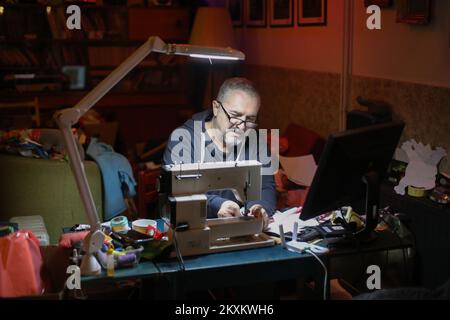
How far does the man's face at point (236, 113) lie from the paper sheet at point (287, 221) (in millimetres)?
382

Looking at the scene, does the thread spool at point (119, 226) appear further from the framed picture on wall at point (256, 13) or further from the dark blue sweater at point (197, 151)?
the framed picture on wall at point (256, 13)

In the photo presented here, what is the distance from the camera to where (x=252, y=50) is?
5.45 meters

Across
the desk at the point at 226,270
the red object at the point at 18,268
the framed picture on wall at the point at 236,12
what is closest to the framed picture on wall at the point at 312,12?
the framed picture on wall at the point at 236,12

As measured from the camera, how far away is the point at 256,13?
5293 mm

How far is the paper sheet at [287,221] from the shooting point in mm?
2453

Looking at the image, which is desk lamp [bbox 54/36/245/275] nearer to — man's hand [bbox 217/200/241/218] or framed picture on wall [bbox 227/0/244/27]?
man's hand [bbox 217/200/241/218]

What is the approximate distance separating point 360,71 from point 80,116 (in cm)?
228

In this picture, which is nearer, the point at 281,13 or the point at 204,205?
the point at 204,205

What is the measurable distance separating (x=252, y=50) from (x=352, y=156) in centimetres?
346

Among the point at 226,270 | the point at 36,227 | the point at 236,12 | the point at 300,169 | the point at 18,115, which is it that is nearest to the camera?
the point at 226,270

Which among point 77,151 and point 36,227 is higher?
point 77,151

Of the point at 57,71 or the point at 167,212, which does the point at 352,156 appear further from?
the point at 57,71

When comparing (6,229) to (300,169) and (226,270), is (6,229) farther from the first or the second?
(300,169)

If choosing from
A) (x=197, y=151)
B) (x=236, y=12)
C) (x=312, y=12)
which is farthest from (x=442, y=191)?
(x=236, y=12)
